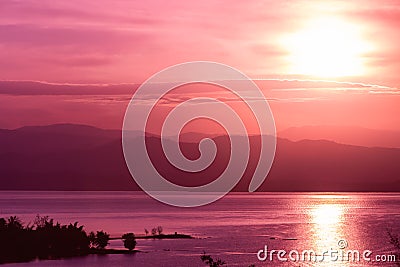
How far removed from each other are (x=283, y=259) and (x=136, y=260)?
14162mm

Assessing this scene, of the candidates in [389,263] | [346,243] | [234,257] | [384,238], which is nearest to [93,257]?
[234,257]

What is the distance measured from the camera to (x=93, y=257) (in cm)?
7488

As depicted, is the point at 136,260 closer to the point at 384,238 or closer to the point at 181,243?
the point at 181,243

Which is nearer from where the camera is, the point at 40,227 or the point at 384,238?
the point at 40,227

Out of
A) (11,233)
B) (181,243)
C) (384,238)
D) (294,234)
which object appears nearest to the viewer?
(11,233)

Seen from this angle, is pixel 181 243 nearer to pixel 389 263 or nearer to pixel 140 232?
pixel 140 232

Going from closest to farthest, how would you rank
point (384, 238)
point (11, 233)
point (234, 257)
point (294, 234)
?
point (11, 233) < point (234, 257) < point (384, 238) < point (294, 234)

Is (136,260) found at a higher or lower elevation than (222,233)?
lower

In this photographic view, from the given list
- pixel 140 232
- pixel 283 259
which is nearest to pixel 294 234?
pixel 140 232

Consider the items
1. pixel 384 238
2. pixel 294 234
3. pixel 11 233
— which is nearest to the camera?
pixel 11 233

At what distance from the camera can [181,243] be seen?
309ft

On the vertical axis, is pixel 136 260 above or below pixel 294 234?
below

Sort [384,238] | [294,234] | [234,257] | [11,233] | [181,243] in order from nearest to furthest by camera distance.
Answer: [11,233] → [234,257] → [181,243] → [384,238] → [294,234]

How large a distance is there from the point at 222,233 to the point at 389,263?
40.9 metres
